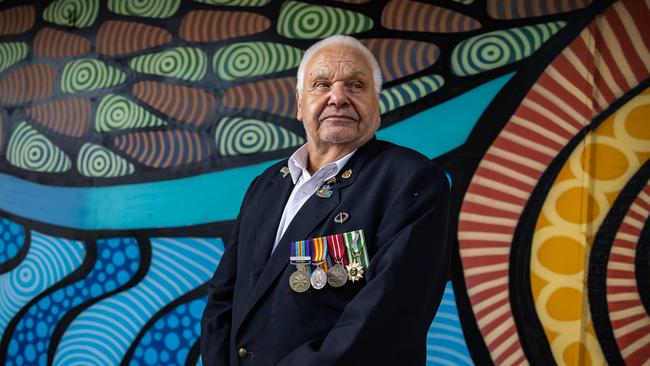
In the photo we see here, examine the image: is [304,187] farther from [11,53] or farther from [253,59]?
[11,53]

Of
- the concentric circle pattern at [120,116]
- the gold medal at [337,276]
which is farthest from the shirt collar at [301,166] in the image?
the concentric circle pattern at [120,116]

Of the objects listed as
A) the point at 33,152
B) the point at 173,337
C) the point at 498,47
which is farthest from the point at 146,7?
the point at 498,47

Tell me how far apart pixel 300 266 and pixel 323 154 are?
36 centimetres

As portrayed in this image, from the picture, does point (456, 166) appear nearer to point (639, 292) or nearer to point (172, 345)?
point (639, 292)

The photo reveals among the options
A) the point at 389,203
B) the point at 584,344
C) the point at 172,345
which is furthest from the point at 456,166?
the point at 172,345

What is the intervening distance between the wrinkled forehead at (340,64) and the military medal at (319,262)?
0.46 metres

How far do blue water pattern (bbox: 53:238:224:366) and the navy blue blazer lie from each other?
4.59ft

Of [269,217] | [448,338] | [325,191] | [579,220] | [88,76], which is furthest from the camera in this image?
[88,76]

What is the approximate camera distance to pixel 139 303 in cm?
307

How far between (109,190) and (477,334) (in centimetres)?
216

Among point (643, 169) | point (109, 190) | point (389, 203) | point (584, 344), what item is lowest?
point (584, 344)

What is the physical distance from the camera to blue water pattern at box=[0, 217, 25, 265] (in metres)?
3.47

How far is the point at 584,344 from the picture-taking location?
2.27 meters

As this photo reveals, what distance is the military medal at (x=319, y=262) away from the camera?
4.45 ft
